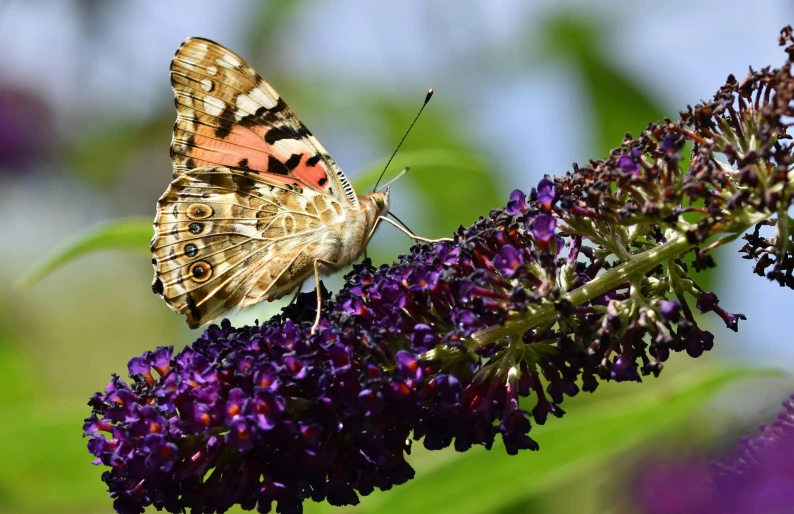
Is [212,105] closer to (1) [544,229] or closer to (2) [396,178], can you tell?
(2) [396,178]

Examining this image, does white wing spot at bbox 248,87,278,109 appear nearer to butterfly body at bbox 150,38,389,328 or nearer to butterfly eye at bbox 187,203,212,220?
butterfly body at bbox 150,38,389,328

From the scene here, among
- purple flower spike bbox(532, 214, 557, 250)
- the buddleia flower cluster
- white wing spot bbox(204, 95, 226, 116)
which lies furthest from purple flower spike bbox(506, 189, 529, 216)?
white wing spot bbox(204, 95, 226, 116)

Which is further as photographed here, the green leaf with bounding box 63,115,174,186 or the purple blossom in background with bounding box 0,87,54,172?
the purple blossom in background with bounding box 0,87,54,172

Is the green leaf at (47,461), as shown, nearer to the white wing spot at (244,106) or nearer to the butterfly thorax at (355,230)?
the butterfly thorax at (355,230)

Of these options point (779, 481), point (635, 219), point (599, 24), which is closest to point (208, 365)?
point (635, 219)

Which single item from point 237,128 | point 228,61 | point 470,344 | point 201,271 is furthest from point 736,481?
point 228,61

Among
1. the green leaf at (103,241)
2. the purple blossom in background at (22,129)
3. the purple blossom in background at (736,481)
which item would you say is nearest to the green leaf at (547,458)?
the purple blossom in background at (736,481)
